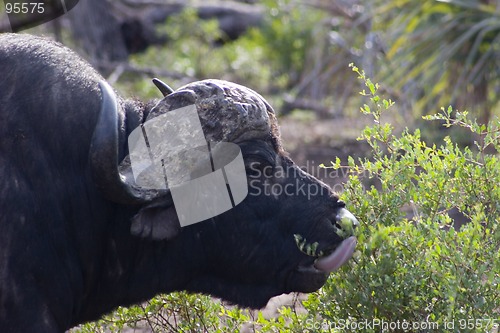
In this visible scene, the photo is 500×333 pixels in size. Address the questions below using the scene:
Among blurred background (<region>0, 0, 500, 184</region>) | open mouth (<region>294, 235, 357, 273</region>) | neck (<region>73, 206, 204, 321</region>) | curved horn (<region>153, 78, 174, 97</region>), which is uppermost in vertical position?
curved horn (<region>153, 78, 174, 97</region>)

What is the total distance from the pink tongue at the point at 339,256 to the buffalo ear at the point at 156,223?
627 mm

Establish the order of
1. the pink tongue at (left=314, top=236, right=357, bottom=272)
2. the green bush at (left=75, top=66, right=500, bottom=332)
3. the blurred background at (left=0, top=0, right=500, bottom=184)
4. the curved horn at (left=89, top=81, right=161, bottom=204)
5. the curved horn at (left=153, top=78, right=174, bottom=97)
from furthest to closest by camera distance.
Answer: the blurred background at (left=0, top=0, right=500, bottom=184) < the curved horn at (left=153, top=78, right=174, bottom=97) < the pink tongue at (left=314, top=236, right=357, bottom=272) < the green bush at (left=75, top=66, right=500, bottom=332) < the curved horn at (left=89, top=81, right=161, bottom=204)

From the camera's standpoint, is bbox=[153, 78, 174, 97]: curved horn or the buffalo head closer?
the buffalo head

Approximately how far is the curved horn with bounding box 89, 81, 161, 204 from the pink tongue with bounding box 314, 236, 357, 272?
0.77 m

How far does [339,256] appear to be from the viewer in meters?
3.54

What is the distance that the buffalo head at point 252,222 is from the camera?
3510mm

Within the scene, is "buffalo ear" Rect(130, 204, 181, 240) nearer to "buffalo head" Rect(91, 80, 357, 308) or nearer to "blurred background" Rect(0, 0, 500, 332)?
"buffalo head" Rect(91, 80, 357, 308)

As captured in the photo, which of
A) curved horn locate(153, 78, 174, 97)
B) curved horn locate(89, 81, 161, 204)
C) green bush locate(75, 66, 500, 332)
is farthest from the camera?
curved horn locate(153, 78, 174, 97)

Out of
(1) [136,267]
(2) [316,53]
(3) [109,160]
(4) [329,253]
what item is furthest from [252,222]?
(2) [316,53]

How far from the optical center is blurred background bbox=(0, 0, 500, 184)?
30.3 ft

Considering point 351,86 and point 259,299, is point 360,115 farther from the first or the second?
point 259,299

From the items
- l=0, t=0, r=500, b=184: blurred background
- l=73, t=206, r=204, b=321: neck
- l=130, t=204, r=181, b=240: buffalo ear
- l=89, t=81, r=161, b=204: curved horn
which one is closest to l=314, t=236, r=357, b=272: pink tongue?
l=73, t=206, r=204, b=321: neck

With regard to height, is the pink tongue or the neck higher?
the pink tongue

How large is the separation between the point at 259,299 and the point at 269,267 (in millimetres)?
164
